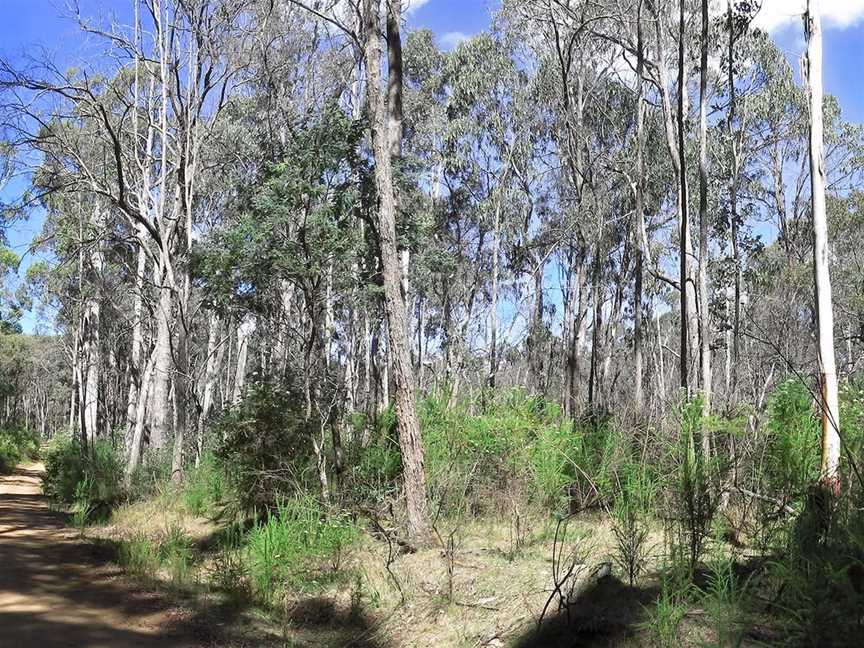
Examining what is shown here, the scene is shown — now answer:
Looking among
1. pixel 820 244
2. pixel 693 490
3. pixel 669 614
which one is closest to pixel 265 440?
pixel 693 490

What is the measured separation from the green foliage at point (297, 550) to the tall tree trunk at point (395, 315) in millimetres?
719

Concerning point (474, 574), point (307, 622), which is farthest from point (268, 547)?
point (474, 574)

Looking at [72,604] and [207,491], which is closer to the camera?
[72,604]

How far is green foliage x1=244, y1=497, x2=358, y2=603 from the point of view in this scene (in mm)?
6086

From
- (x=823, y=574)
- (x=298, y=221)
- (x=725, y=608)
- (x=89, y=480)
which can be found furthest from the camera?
(x=89, y=480)

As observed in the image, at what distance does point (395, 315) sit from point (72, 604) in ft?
12.8

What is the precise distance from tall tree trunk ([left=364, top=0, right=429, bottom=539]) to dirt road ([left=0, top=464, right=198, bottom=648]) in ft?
7.79

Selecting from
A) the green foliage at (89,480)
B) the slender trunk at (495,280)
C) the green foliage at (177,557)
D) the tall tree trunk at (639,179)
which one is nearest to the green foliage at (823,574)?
A: the green foliage at (177,557)

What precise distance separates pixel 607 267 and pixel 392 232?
23.5 m

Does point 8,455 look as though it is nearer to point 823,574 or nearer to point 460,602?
point 460,602

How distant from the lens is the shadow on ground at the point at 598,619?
13.8 ft

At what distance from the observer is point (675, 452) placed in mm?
5238

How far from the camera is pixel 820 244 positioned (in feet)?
20.2

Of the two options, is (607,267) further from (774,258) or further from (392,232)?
(392,232)
